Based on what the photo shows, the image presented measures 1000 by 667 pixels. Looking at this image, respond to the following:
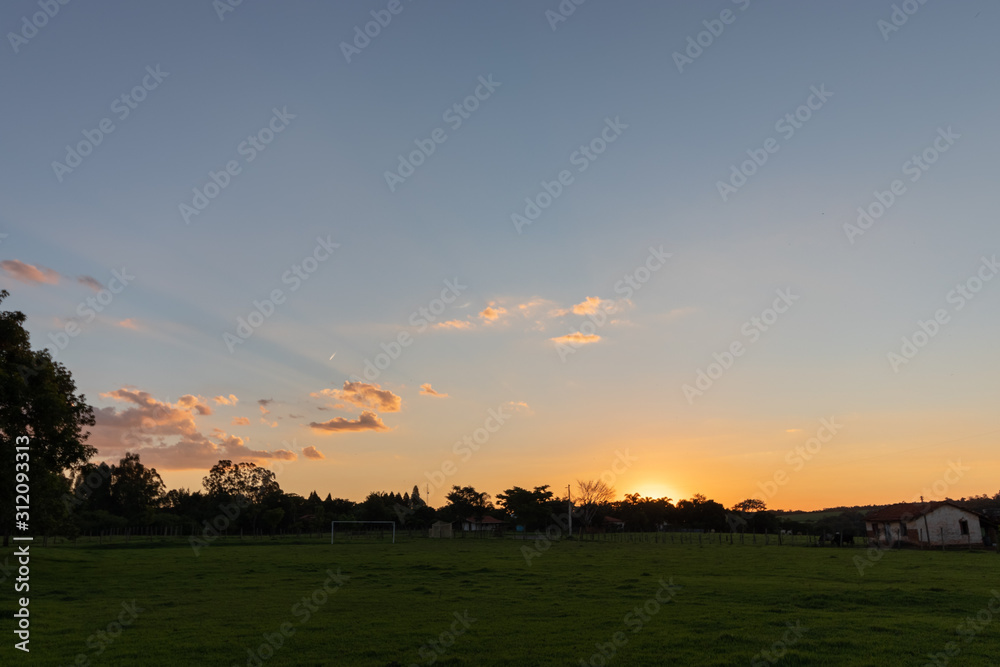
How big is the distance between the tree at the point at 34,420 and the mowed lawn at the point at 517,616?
4.48 m

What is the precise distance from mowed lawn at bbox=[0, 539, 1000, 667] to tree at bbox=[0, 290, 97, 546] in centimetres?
448

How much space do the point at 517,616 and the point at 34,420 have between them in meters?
24.4

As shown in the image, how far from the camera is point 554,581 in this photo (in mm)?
29297

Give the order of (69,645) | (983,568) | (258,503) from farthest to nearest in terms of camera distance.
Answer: (258,503), (983,568), (69,645)

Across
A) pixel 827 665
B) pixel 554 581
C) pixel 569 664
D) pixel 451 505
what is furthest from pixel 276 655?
pixel 451 505

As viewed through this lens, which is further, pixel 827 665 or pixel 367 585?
pixel 367 585

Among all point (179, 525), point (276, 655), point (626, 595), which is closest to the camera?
point (276, 655)

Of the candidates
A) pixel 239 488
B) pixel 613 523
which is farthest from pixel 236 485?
pixel 613 523

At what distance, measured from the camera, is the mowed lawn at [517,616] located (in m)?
14.7

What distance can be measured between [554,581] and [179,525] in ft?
316

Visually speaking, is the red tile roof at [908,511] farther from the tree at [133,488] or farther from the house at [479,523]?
the tree at [133,488]

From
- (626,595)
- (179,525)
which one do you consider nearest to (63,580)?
(626,595)

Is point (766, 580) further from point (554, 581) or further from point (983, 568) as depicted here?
point (983, 568)

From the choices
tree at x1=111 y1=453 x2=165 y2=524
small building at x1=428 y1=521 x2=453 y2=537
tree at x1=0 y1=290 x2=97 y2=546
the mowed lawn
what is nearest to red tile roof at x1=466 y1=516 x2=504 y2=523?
small building at x1=428 y1=521 x2=453 y2=537
